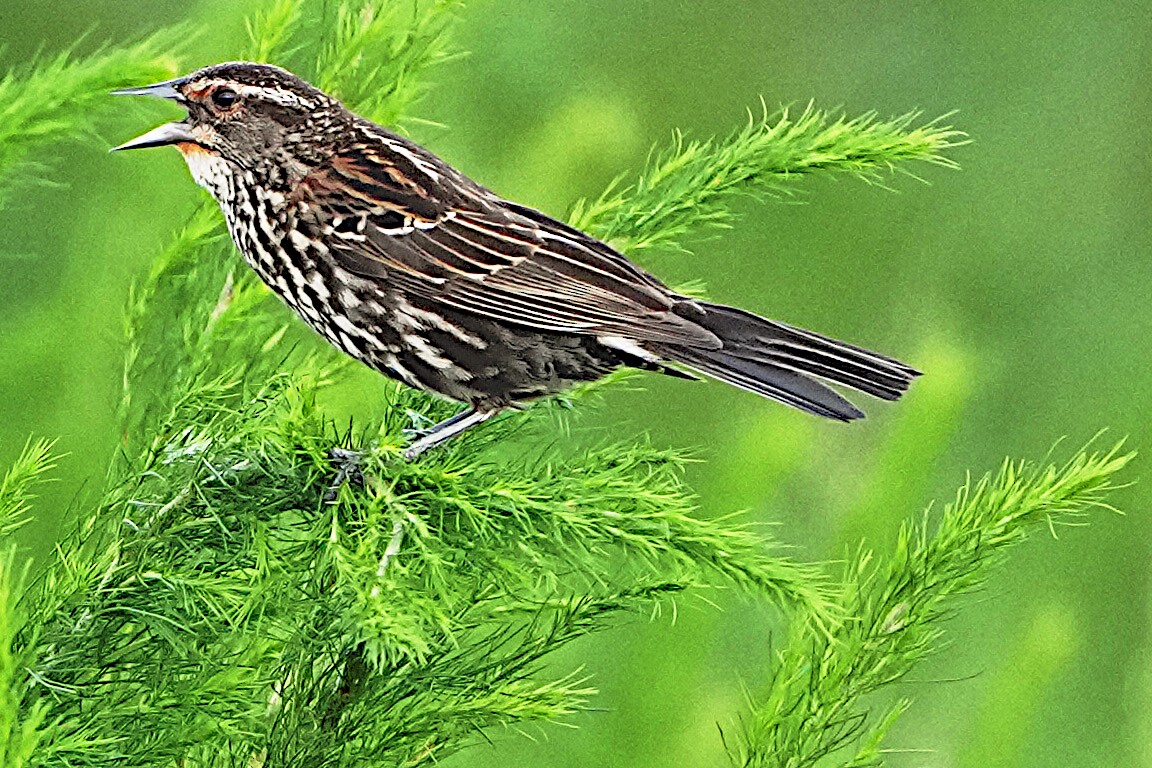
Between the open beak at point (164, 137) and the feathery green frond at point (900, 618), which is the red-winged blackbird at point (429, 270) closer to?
the open beak at point (164, 137)

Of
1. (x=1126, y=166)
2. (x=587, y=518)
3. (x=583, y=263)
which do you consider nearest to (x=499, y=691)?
(x=587, y=518)

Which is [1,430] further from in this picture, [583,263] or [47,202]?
[47,202]

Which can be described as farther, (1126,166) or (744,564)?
(1126,166)

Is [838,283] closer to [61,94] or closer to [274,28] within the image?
[274,28]

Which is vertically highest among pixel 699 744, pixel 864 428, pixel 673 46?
pixel 673 46

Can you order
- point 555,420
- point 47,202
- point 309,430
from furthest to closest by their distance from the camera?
point 47,202
point 555,420
point 309,430
